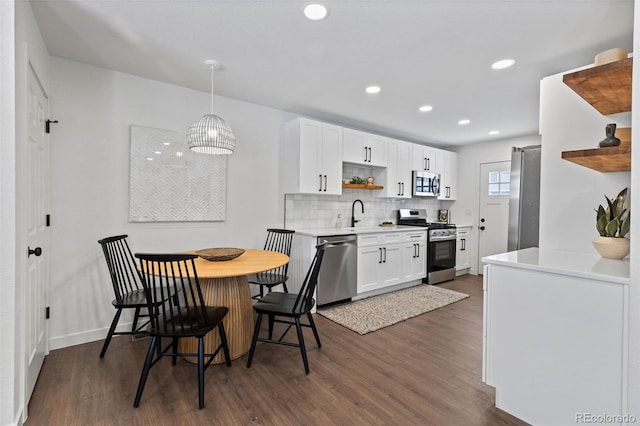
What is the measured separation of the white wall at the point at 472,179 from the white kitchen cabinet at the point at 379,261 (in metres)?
2.21

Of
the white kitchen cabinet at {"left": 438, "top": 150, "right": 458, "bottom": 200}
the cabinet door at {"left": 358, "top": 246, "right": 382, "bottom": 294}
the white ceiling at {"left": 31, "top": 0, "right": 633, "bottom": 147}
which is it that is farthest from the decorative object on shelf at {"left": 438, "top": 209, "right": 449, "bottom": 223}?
the white ceiling at {"left": 31, "top": 0, "right": 633, "bottom": 147}

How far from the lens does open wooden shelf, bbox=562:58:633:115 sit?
1.54 meters

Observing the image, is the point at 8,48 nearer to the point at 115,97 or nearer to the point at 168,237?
the point at 115,97

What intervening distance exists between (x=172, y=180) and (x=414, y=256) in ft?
11.8

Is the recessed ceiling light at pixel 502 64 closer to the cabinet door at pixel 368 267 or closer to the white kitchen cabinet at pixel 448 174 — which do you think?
the cabinet door at pixel 368 267

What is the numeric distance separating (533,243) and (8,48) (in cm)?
437

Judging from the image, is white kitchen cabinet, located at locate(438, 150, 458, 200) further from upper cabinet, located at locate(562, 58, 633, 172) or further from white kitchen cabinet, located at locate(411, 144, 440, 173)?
upper cabinet, located at locate(562, 58, 633, 172)

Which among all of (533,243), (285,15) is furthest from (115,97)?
(533,243)

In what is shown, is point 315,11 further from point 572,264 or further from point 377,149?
point 377,149

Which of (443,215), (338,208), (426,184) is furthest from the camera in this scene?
(443,215)

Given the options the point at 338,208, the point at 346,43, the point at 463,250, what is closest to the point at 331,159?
the point at 338,208

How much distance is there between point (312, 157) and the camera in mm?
4000

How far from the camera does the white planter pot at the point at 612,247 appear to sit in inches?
72.4

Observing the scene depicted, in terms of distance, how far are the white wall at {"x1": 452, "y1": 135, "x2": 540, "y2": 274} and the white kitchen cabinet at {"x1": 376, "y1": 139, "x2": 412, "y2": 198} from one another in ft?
5.15
